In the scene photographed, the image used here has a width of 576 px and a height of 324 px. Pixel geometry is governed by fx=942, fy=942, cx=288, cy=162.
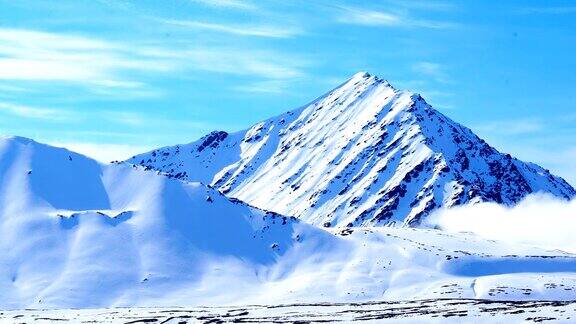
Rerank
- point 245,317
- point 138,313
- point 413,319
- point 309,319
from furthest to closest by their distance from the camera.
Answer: point 138,313, point 245,317, point 309,319, point 413,319

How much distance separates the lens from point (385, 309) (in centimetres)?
17000

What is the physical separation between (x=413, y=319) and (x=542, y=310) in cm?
1943

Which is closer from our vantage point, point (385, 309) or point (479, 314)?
point (479, 314)

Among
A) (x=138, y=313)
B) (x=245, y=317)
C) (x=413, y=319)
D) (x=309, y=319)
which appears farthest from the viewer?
(x=138, y=313)

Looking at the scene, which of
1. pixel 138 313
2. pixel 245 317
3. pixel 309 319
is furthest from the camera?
pixel 138 313

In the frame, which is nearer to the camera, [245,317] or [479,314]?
[479,314]

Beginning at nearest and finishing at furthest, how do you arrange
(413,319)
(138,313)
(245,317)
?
(413,319)
(245,317)
(138,313)

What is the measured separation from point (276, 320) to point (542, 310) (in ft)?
141

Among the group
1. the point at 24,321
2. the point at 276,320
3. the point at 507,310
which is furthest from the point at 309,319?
the point at 24,321

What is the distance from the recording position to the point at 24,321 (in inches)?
6718

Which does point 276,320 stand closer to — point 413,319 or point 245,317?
point 245,317

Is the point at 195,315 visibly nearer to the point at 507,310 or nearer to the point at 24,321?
the point at 24,321

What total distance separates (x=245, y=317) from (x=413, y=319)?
36.1 m

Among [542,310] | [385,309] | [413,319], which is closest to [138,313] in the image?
[385,309]
